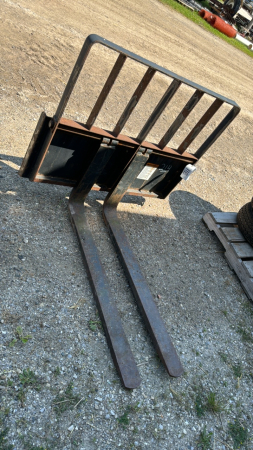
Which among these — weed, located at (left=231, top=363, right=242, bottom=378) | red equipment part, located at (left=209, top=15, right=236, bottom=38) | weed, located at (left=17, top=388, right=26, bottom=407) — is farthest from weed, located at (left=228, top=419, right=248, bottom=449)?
red equipment part, located at (left=209, top=15, right=236, bottom=38)

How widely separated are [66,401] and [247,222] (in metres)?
3.50

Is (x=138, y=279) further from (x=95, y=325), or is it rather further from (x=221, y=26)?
(x=221, y=26)

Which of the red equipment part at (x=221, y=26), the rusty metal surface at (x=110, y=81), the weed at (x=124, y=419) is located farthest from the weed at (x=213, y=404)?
the red equipment part at (x=221, y=26)

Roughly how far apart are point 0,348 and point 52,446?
32.6 inches

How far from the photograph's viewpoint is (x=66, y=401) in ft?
8.60

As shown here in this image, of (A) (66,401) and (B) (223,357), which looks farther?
(B) (223,357)

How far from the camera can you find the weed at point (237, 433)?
3.02 m

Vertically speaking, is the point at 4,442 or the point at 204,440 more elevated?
the point at 204,440

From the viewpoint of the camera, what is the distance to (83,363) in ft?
9.51

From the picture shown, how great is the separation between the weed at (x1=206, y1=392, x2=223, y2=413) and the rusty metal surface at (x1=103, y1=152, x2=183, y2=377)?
394mm

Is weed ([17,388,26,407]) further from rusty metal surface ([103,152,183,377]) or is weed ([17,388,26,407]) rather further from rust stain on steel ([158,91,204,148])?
rust stain on steel ([158,91,204,148])

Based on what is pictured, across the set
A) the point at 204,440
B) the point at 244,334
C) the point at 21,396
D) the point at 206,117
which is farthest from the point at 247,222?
the point at 21,396

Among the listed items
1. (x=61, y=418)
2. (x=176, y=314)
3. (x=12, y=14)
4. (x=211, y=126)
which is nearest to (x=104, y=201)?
(x=176, y=314)

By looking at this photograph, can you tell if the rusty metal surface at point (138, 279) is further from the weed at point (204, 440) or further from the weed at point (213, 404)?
the weed at point (204, 440)
